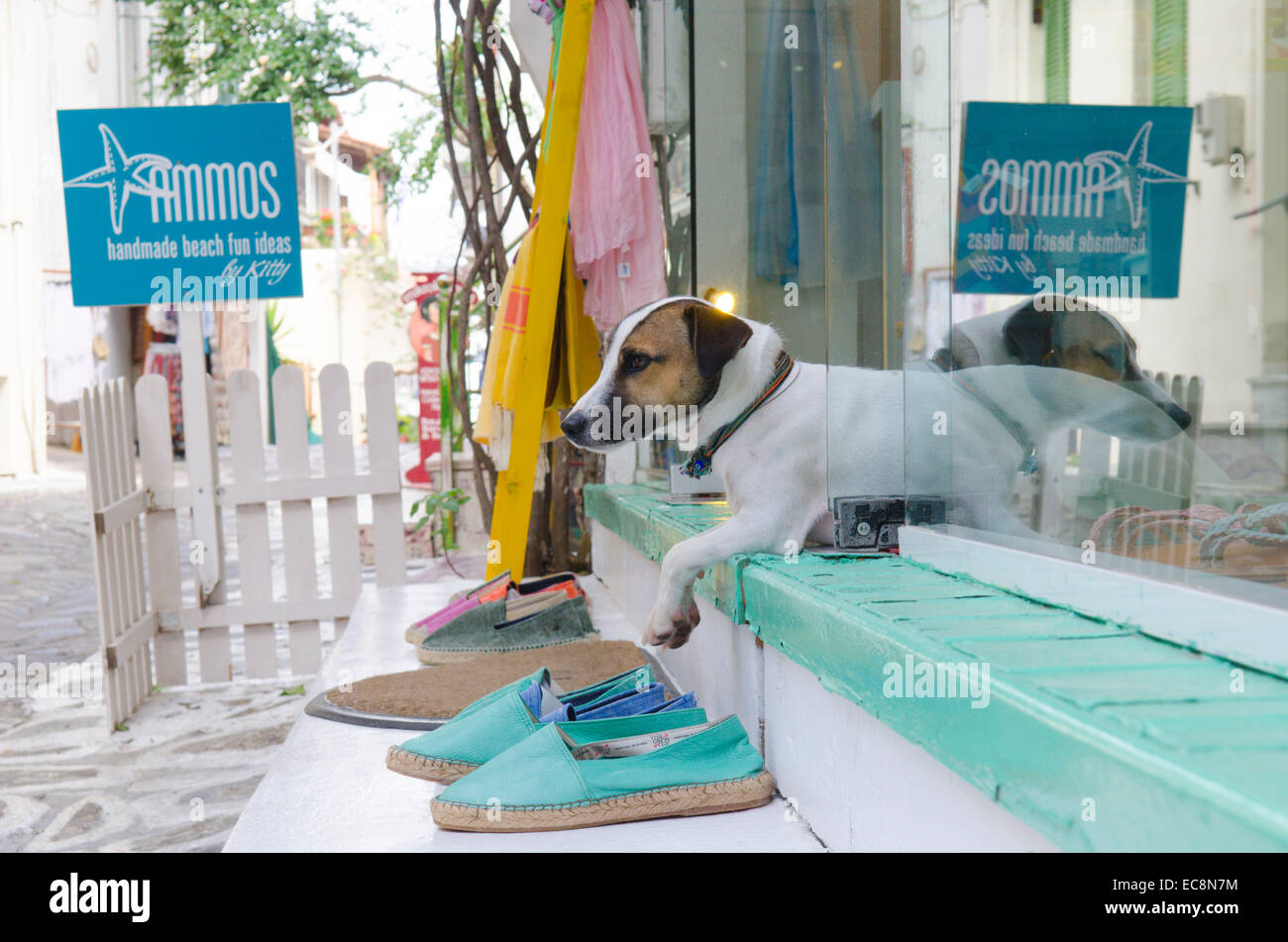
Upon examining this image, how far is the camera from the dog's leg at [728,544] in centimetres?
158

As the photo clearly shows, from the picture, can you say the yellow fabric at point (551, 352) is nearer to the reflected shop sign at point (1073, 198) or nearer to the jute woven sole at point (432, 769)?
the jute woven sole at point (432, 769)

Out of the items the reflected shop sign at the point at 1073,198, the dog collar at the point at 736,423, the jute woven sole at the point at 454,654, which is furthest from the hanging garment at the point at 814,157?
the jute woven sole at the point at 454,654

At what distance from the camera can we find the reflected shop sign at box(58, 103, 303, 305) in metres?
3.87

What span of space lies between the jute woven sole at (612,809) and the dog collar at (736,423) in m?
0.54

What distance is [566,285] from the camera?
8.78 ft

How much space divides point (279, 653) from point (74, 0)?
13.2 m

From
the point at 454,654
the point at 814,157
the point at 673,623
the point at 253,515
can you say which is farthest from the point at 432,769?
the point at 253,515

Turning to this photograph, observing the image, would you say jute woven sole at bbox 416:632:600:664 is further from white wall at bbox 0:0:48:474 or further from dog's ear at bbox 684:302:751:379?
white wall at bbox 0:0:48:474

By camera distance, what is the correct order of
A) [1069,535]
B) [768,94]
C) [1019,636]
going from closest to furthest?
[1019,636]
[1069,535]
[768,94]

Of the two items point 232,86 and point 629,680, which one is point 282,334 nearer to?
point 232,86

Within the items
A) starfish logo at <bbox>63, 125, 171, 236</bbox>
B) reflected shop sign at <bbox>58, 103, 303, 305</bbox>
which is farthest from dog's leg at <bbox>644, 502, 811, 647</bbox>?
starfish logo at <bbox>63, 125, 171, 236</bbox>

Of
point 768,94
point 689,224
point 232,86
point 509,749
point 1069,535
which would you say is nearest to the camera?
point 1069,535

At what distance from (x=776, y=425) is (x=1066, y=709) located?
0.95 m

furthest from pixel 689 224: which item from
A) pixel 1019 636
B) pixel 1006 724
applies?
pixel 1006 724
